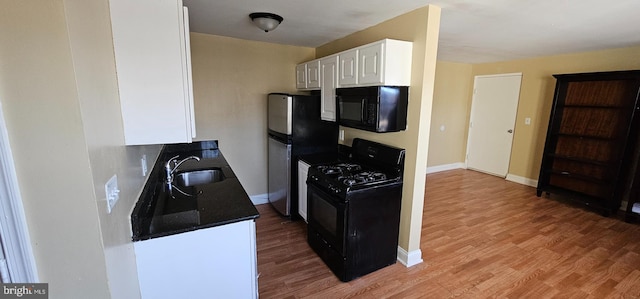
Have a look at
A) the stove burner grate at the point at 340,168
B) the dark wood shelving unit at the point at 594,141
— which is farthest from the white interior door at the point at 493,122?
the stove burner grate at the point at 340,168

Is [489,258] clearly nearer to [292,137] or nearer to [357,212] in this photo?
[357,212]

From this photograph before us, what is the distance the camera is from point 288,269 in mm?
2432

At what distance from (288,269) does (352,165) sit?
3.77 feet

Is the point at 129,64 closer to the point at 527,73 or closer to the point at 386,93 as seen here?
the point at 386,93

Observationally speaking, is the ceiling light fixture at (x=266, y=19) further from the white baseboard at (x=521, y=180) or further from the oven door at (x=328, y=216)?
the white baseboard at (x=521, y=180)

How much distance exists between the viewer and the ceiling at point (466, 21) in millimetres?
2150

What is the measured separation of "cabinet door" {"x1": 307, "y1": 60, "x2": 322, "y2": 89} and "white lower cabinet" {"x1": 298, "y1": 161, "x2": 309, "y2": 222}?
3.08ft

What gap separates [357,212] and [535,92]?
14.3ft

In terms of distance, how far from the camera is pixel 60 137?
2.51ft

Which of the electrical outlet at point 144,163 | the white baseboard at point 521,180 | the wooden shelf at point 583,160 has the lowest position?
the white baseboard at point 521,180

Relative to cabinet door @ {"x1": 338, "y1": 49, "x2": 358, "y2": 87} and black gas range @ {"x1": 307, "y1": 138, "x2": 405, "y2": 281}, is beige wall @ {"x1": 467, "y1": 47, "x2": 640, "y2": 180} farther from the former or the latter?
cabinet door @ {"x1": 338, "y1": 49, "x2": 358, "y2": 87}

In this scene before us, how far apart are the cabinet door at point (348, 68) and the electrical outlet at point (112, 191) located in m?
1.95

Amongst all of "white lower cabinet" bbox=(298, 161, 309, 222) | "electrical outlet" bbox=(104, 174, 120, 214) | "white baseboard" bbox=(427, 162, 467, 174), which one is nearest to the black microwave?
"white lower cabinet" bbox=(298, 161, 309, 222)

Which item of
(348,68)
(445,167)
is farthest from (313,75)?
(445,167)
